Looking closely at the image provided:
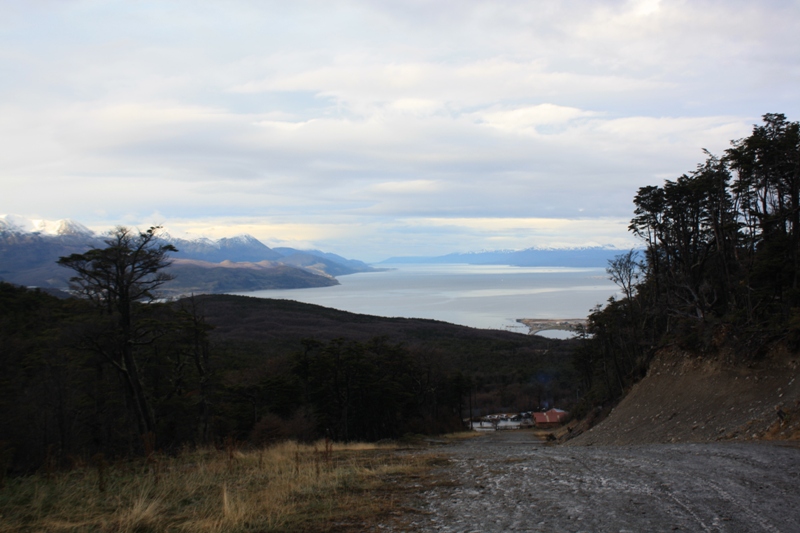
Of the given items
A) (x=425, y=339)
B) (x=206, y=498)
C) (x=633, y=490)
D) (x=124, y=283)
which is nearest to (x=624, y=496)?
(x=633, y=490)

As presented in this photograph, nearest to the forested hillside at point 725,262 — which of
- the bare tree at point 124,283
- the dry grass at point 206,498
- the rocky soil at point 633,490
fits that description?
the rocky soil at point 633,490

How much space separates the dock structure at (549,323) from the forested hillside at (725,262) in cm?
6085

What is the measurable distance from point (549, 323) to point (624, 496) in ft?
330

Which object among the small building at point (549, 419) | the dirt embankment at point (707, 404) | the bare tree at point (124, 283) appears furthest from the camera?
the small building at point (549, 419)

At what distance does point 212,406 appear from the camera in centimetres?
2259

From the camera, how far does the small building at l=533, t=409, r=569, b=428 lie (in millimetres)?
47094

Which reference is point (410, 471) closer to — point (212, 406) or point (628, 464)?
point (628, 464)

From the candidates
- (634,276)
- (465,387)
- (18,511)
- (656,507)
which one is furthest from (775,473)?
(465,387)

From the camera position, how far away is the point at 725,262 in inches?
891

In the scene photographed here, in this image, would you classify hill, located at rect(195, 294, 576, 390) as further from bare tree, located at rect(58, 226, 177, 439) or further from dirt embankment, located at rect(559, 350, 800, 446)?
bare tree, located at rect(58, 226, 177, 439)

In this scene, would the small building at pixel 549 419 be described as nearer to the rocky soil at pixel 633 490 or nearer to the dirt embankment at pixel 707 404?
the dirt embankment at pixel 707 404

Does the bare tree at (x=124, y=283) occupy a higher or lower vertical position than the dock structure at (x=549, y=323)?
higher

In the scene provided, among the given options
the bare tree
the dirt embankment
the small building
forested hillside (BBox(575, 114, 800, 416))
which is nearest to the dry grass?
the bare tree

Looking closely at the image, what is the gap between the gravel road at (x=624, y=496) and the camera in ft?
15.1
